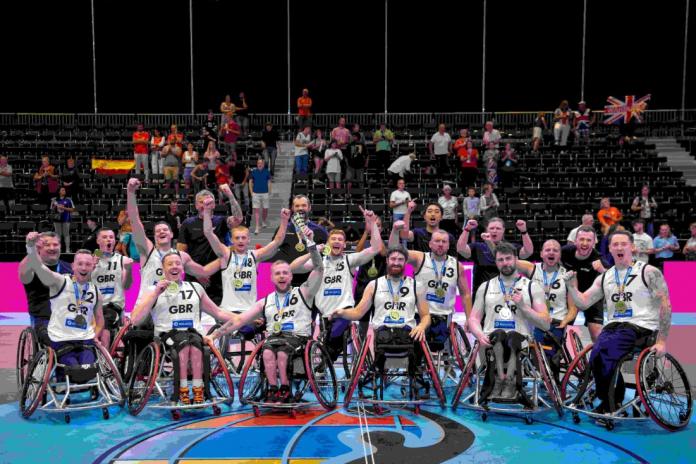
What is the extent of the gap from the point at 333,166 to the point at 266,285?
5.35 meters

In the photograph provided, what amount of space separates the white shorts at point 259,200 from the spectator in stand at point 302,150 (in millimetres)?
2232

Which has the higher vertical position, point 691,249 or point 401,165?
point 401,165

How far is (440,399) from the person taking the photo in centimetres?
684

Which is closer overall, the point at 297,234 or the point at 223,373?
the point at 223,373

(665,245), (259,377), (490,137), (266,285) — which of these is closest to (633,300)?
(259,377)

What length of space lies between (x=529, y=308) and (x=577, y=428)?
3.27ft

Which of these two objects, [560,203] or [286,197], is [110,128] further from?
[560,203]

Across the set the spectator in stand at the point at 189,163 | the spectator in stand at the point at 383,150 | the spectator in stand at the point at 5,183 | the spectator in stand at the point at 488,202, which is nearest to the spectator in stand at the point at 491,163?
the spectator in stand at the point at 488,202

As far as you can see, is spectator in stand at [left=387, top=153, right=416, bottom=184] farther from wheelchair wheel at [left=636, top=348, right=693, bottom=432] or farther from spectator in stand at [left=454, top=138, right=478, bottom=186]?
wheelchair wheel at [left=636, top=348, right=693, bottom=432]

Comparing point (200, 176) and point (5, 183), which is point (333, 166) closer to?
point (200, 176)

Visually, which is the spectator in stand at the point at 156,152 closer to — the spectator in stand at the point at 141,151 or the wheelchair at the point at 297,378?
the spectator in stand at the point at 141,151

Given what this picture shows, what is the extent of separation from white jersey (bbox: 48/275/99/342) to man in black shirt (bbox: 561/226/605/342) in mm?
4337

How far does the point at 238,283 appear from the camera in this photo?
7688 millimetres

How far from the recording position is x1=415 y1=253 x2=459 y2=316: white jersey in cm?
753
